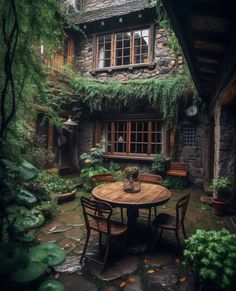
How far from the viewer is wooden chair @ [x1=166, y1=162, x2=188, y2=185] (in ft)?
23.0

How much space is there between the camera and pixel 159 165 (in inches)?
282

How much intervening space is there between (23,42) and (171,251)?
323 cm

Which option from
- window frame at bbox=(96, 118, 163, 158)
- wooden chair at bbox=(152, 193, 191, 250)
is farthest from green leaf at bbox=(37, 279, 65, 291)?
window frame at bbox=(96, 118, 163, 158)

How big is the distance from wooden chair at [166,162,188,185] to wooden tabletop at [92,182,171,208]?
348cm

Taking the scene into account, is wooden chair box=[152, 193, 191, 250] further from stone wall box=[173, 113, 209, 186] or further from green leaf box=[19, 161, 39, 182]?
stone wall box=[173, 113, 209, 186]

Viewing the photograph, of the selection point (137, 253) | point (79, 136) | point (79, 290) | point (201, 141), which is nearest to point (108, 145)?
point (79, 136)

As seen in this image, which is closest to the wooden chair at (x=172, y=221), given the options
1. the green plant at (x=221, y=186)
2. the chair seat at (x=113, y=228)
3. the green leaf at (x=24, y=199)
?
the chair seat at (x=113, y=228)

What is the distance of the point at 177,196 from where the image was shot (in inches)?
244

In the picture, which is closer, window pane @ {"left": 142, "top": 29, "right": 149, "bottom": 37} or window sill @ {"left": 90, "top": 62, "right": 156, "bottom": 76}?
window sill @ {"left": 90, "top": 62, "right": 156, "bottom": 76}

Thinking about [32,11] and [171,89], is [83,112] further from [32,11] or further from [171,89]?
[32,11]

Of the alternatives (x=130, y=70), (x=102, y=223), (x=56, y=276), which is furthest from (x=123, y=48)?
(x=56, y=276)

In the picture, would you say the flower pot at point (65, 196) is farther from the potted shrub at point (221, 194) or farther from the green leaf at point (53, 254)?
the potted shrub at point (221, 194)

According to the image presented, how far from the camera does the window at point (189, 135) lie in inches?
289

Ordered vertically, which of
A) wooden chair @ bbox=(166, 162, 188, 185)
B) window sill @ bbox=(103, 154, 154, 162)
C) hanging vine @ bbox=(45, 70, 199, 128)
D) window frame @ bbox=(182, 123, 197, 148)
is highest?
hanging vine @ bbox=(45, 70, 199, 128)
